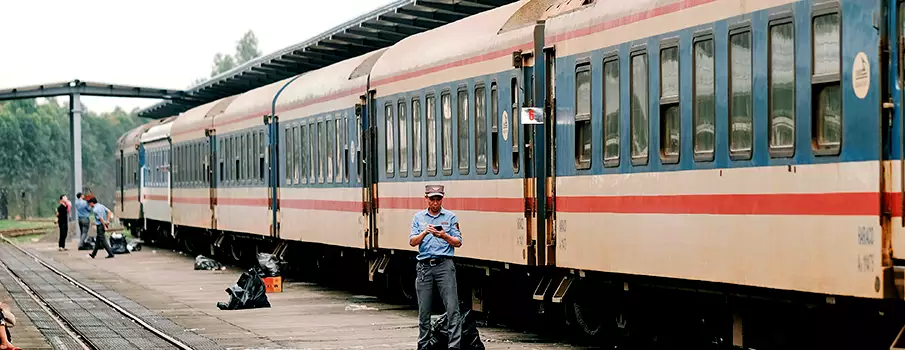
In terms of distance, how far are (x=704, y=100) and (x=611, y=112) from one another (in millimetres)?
2004

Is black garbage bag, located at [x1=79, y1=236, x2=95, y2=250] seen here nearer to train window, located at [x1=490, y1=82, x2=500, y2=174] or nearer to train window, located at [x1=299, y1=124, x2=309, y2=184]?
train window, located at [x1=299, y1=124, x2=309, y2=184]

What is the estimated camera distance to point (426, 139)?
65.1 feet

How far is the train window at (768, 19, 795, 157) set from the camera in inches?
436

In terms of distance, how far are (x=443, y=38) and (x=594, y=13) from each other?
17.0 feet

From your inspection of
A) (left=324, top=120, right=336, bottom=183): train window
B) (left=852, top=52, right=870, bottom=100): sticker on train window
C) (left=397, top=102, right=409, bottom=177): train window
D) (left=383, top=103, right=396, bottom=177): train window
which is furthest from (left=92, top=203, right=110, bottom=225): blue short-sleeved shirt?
(left=852, top=52, right=870, bottom=100): sticker on train window

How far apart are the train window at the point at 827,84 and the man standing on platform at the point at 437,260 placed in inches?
185

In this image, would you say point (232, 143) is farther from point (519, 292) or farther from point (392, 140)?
point (519, 292)

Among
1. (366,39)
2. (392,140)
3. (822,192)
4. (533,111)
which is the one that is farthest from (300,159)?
(822,192)

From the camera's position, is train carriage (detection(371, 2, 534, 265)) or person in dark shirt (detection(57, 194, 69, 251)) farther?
person in dark shirt (detection(57, 194, 69, 251))

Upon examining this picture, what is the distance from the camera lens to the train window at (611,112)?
564 inches

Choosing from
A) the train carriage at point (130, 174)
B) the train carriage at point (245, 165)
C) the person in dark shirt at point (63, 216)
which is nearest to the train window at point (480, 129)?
the train carriage at point (245, 165)

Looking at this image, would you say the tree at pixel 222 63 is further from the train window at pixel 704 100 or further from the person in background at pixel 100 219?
the train window at pixel 704 100

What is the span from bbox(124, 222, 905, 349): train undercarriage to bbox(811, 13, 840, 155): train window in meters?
1.04

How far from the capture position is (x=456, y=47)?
18.7 m
